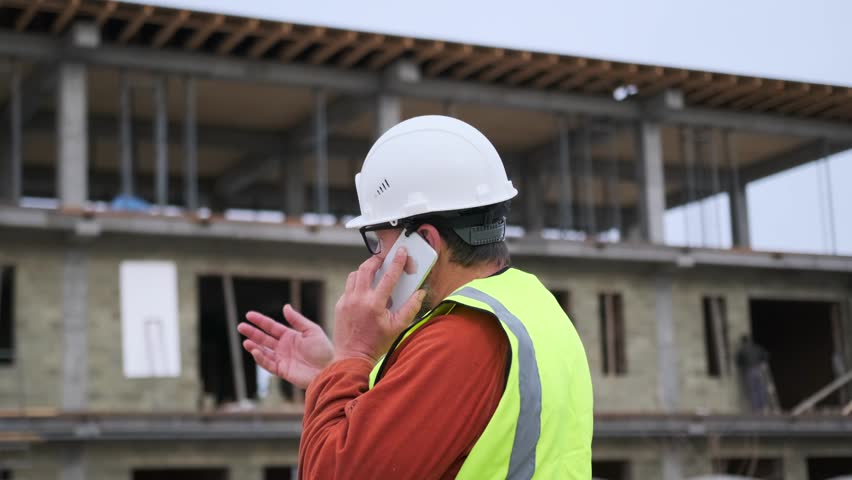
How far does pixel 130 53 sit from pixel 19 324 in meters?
5.51

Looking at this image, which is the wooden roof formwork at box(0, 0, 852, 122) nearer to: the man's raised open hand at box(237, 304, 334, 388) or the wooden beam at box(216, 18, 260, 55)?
the wooden beam at box(216, 18, 260, 55)

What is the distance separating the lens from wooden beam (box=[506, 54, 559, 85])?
84.4ft

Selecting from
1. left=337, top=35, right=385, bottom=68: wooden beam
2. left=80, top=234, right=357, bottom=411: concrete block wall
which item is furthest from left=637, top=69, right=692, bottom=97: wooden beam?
left=80, top=234, right=357, bottom=411: concrete block wall

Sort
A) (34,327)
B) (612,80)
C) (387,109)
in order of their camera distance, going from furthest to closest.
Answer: (612,80) < (387,109) < (34,327)

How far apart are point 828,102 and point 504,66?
9.10m

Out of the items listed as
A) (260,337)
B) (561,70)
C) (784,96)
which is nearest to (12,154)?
(561,70)

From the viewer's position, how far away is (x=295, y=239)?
957 inches

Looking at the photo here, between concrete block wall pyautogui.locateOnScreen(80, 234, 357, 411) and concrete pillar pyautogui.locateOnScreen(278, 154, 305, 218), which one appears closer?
concrete block wall pyautogui.locateOnScreen(80, 234, 357, 411)

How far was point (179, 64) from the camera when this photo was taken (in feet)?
78.4

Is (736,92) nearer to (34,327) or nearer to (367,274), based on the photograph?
(34,327)

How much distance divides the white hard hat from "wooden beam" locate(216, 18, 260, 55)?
20528 mm

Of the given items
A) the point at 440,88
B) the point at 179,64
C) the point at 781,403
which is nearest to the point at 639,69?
the point at 440,88

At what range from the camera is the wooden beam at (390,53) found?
80.7 feet

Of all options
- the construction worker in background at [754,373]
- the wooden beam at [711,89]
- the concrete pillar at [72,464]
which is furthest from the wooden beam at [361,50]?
the construction worker in background at [754,373]
